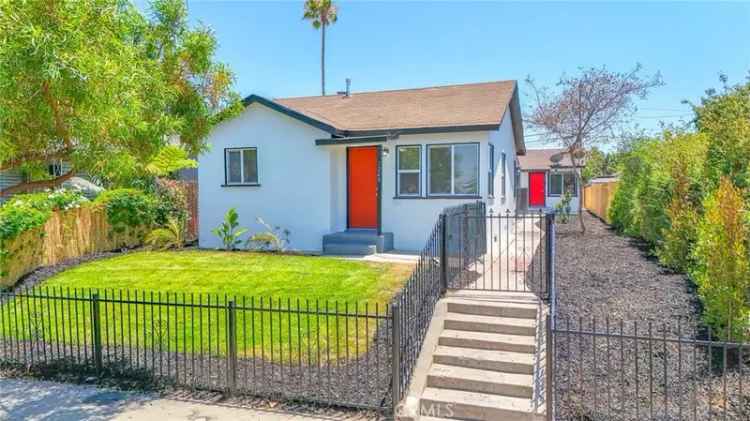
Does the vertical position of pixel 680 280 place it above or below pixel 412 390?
above

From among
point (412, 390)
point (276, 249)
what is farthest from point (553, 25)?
point (412, 390)

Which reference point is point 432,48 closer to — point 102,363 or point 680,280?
point 680,280

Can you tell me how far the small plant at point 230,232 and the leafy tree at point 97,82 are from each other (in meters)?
6.64

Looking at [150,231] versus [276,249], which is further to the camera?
[150,231]

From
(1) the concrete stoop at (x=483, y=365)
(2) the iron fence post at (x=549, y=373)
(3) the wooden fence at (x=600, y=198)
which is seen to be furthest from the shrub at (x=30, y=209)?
(3) the wooden fence at (x=600, y=198)

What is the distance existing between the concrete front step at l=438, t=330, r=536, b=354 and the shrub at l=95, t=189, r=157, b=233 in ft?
34.6

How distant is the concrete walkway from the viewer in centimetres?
507

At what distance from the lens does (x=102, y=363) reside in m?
6.36

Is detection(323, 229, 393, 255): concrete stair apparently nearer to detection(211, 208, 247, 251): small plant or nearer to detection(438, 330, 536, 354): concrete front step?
detection(211, 208, 247, 251): small plant

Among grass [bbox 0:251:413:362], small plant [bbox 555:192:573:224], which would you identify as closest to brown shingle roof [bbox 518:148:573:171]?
small plant [bbox 555:192:573:224]

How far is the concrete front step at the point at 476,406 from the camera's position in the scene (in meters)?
5.07

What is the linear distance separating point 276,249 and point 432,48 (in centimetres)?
813

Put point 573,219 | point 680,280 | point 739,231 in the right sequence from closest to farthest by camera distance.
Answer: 1. point 739,231
2. point 680,280
3. point 573,219

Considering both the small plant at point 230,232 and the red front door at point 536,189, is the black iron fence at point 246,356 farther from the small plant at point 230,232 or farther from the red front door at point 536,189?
the red front door at point 536,189
